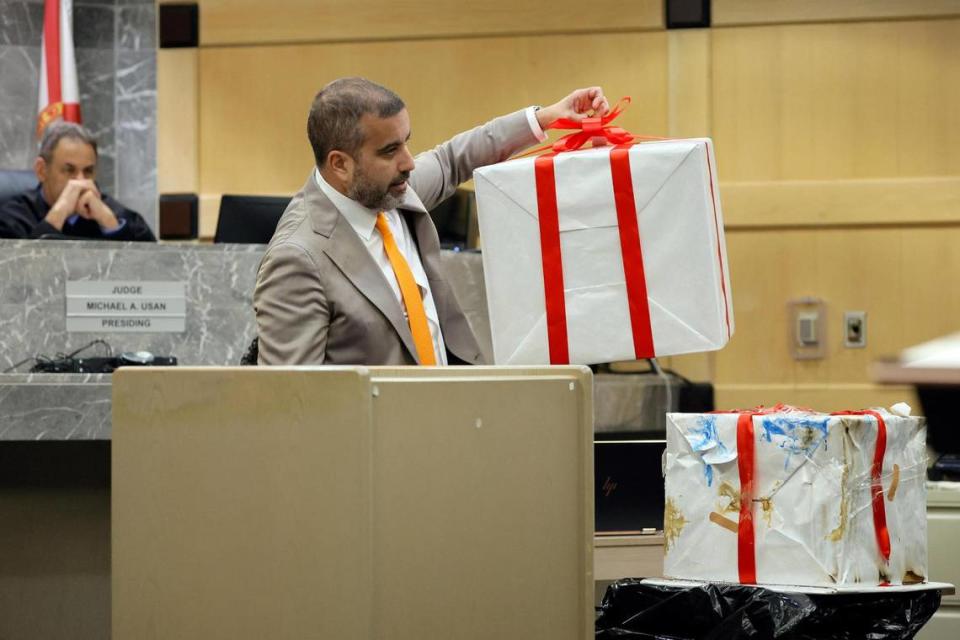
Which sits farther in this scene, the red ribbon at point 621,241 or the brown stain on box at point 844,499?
the red ribbon at point 621,241

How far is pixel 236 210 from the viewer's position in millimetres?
3307

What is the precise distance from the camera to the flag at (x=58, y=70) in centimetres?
504

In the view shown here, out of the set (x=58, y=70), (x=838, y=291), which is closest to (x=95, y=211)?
(x=58, y=70)

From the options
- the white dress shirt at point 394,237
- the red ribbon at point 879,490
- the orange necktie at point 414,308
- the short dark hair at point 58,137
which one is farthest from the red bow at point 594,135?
the short dark hair at point 58,137

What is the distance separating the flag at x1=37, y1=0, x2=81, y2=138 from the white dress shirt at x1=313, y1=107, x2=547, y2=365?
9.77ft

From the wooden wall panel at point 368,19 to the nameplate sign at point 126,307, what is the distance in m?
2.05

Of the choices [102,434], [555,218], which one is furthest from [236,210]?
[555,218]

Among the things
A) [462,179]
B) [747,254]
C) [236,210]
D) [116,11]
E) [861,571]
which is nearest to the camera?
[861,571]

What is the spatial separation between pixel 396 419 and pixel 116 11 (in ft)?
14.0

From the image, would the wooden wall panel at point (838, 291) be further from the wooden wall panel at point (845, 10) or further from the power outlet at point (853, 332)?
the wooden wall panel at point (845, 10)

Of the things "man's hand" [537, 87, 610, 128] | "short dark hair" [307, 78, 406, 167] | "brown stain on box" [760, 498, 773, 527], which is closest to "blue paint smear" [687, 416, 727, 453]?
"brown stain on box" [760, 498, 773, 527]

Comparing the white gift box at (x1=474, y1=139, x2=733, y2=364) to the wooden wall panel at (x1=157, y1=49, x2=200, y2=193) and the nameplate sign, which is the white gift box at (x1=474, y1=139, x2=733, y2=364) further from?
the wooden wall panel at (x1=157, y1=49, x2=200, y2=193)

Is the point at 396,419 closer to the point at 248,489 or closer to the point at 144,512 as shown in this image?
the point at 248,489

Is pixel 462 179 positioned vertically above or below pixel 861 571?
above
